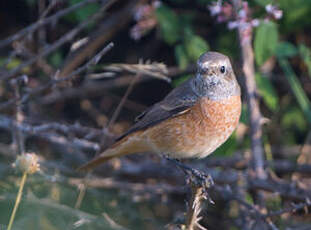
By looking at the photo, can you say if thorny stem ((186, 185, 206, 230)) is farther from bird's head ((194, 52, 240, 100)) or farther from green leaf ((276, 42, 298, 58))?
green leaf ((276, 42, 298, 58))

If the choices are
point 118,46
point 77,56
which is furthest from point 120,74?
point 77,56

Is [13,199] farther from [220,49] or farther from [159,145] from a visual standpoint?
[220,49]

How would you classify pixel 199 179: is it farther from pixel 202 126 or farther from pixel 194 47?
pixel 194 47

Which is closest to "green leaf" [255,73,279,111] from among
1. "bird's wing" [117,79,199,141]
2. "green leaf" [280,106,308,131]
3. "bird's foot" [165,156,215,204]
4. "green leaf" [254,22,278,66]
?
"green leaf" [254,22,278,66]

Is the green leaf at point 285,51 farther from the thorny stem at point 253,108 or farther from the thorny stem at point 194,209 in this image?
the thorny stem at point 194,209

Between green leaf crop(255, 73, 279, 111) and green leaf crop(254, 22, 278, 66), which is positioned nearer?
green leaf crop(254, 22, 278, 66)

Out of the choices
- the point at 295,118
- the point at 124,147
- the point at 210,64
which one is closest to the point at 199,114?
the point at 210,64
